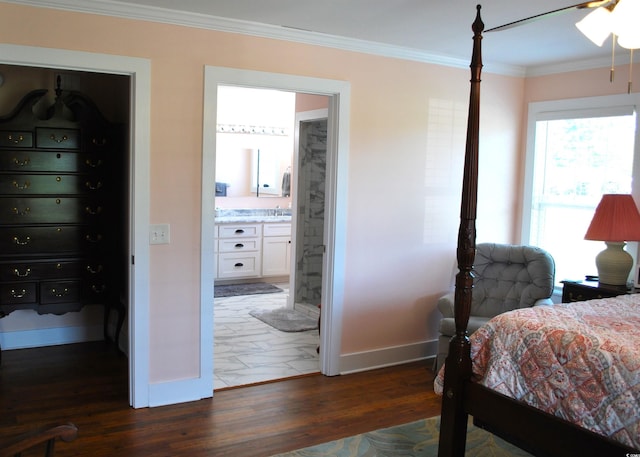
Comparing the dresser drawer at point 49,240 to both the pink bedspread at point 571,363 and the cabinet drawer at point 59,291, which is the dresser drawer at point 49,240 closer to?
the cabinet drawer at point 59,291

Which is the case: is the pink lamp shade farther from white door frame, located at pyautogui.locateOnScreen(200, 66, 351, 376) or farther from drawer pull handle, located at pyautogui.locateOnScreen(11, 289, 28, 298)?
drawer pull handle, located at pyautogui.locateOnScreen(11, 289, 28, 298)

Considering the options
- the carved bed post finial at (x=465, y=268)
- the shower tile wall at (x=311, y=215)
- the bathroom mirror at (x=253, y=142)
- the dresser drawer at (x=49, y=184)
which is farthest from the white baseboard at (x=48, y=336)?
the carved bed post finial at (x=465, y=268)

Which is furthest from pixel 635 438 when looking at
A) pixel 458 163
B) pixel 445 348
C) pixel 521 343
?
pixel 458 163

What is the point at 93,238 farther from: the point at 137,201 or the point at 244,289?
the point at 244,289

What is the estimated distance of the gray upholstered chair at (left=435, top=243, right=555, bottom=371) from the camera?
427 centimetres

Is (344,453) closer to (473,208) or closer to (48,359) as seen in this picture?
(473,208)

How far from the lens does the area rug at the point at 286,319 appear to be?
18.9 feet

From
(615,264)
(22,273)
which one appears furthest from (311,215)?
(615,264)

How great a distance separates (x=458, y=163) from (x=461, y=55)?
0.86 meters

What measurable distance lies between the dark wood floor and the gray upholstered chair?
512mm

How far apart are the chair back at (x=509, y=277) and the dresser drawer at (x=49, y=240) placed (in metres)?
3.02

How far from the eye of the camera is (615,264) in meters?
4.11

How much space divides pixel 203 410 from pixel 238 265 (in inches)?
156

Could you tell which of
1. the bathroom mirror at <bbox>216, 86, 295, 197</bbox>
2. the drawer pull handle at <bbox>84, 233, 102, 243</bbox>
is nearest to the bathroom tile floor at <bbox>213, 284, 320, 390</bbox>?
the drawer pull handle at <bbox>84, 233, 102, 243</bbox>
